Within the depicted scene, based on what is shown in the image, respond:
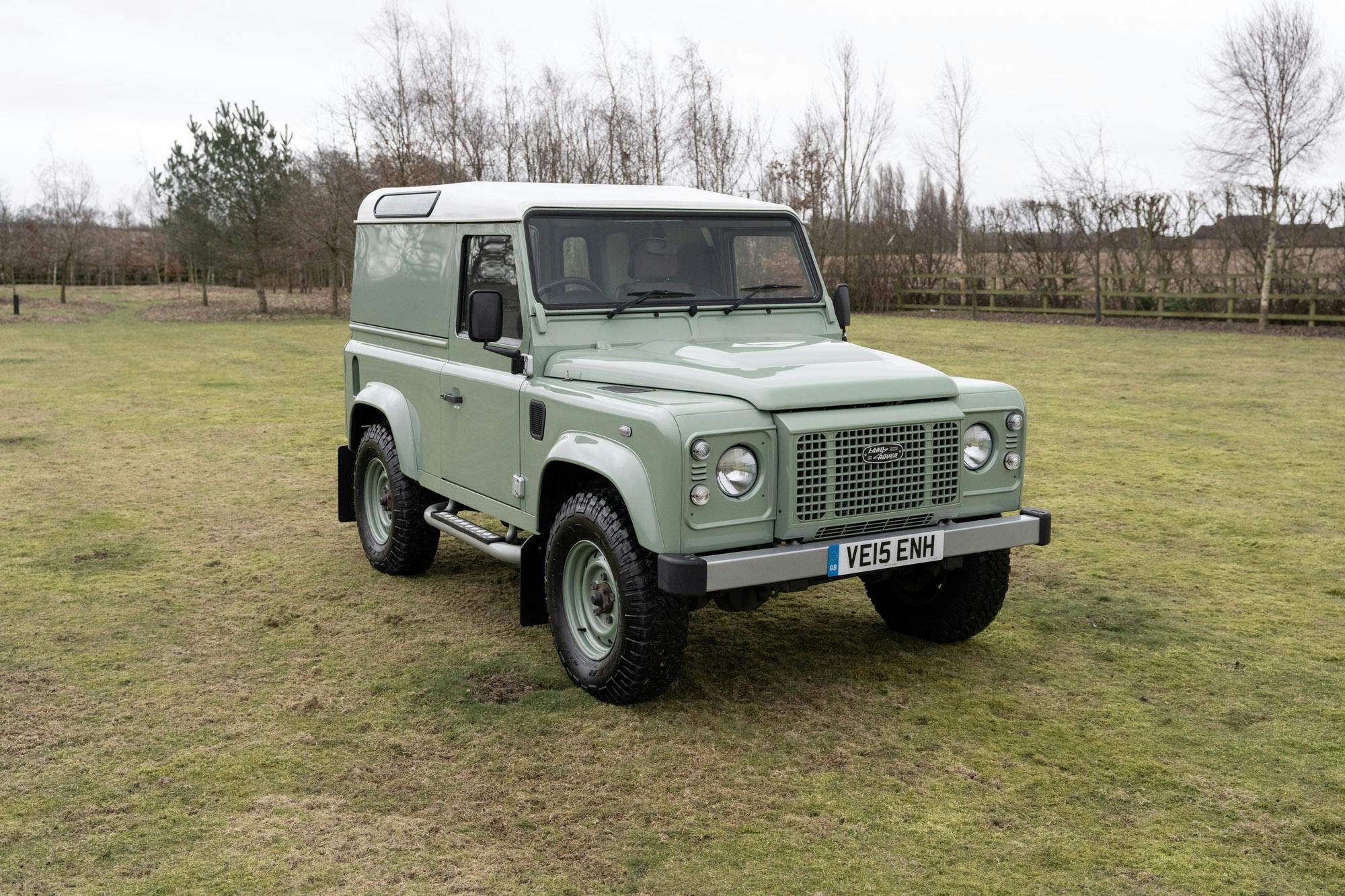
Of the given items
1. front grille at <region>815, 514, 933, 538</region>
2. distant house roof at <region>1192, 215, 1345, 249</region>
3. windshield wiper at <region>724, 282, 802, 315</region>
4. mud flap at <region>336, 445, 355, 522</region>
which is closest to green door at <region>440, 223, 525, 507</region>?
windshield wiper at <region>724, 282, 802, 315</region>

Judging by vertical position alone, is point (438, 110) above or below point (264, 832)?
above

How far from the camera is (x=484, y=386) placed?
→ 19.5 ft

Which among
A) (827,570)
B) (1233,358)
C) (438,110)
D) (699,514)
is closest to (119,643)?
(699,514)

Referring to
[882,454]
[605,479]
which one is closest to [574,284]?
[605,479]

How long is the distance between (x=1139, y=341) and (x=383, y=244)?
74.0 feet

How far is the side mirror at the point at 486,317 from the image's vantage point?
5512mm

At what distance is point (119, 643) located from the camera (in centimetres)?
591

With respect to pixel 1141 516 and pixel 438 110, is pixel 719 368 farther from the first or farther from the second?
pixel 438 110

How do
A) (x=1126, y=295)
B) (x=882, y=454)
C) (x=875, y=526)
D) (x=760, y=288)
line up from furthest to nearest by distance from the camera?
1. (x=1126, y=295)
2. (x=760, y=288)
3. (x=875, y=526)
4. (x=882, y=454)

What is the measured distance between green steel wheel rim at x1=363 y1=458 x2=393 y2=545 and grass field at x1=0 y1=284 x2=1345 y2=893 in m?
0.27

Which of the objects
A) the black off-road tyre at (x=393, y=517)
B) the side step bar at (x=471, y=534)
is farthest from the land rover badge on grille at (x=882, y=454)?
the black off-road tyre at (x=393, y=517)

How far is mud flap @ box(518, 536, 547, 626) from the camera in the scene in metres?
5.50

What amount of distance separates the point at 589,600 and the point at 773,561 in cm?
108

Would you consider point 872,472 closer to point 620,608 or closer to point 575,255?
point 620,608
